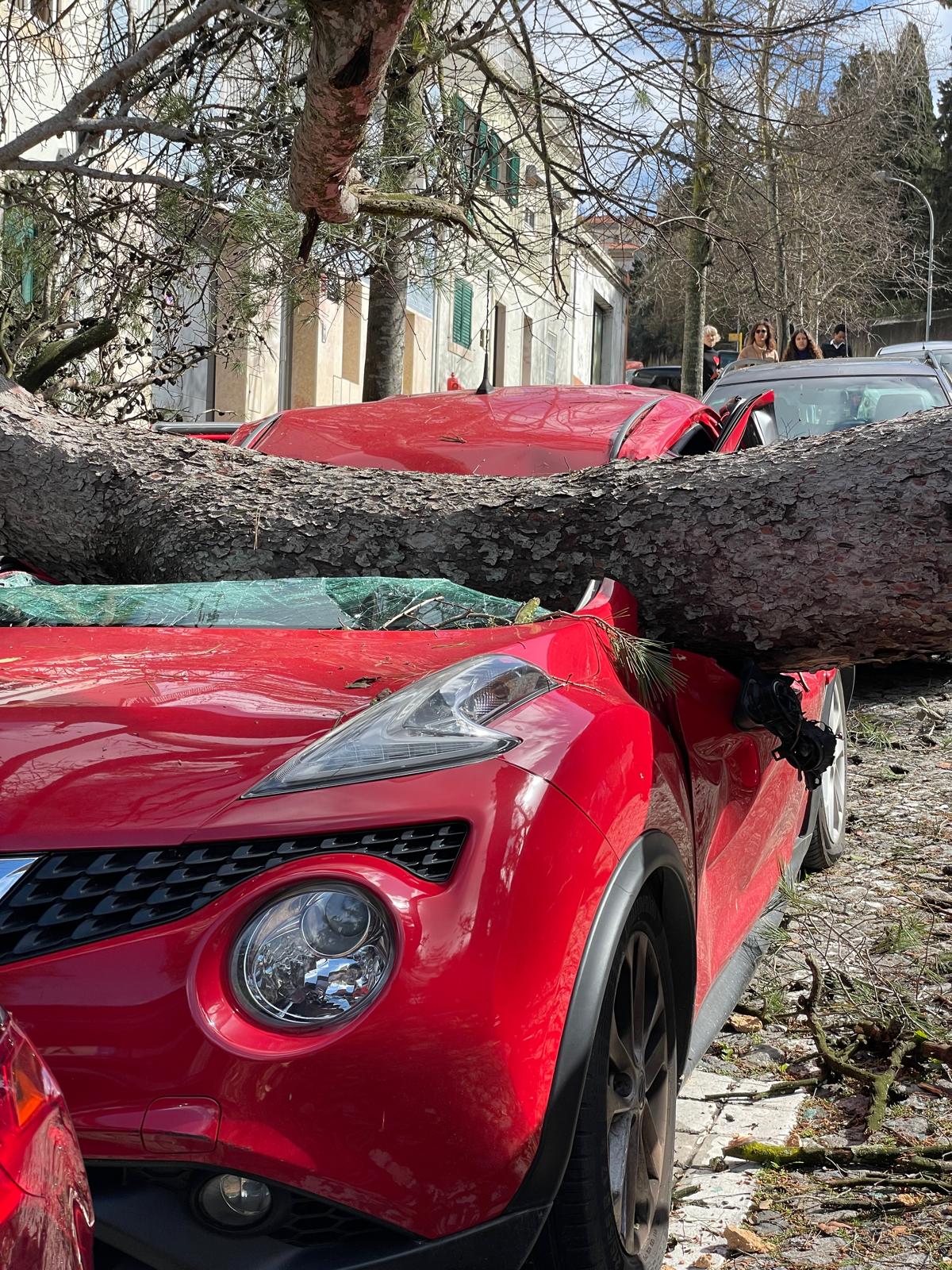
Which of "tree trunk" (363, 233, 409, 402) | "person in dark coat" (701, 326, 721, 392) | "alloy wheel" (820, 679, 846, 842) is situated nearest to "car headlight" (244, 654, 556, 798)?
"alloy wheel" (820, 679, 846, 842)

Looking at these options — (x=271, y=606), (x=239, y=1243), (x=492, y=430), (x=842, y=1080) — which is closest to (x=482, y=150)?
(x=492, y=430)

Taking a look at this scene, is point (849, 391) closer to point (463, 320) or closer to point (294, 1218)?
point (294, 1218)

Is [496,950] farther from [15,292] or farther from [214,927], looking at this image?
[15,292]

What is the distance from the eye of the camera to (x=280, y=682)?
2.34 m

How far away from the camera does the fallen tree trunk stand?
3.09 m

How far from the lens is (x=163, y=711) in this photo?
7.14 feet

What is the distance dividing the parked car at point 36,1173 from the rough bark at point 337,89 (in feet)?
12.0

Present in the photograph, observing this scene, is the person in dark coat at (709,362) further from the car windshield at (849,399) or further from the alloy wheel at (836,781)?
the alloy wheel at (836,781)

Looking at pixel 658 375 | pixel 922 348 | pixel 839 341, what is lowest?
pixel 922 348

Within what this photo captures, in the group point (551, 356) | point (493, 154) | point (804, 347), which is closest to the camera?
point (493, 154)

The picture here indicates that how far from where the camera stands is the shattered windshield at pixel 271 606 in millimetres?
2953

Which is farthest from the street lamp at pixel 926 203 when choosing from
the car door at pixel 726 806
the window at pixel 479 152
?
the car door at pixel 726 806

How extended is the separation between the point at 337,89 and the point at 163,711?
10.5ft

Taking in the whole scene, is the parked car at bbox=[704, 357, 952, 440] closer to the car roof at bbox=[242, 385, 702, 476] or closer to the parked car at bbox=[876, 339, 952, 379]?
the parked car at bbox=[876, 339, 952, 379]
